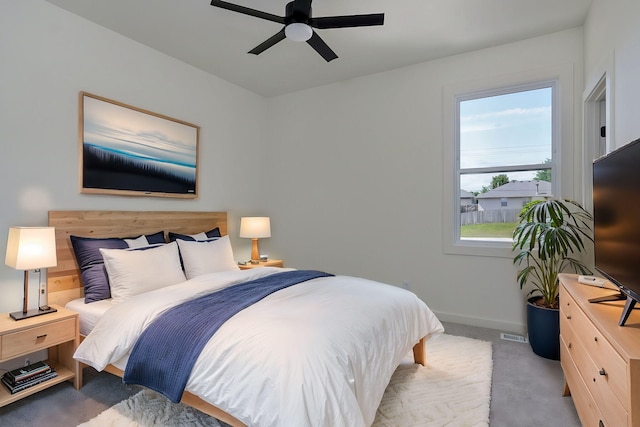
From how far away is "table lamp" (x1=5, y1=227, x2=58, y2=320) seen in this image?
2127 millimetres

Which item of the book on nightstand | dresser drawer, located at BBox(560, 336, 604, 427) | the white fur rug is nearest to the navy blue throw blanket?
the white fur rug

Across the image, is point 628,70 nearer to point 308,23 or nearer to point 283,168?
point 308,23

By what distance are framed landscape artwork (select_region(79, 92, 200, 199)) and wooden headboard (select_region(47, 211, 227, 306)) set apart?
0.71 ft

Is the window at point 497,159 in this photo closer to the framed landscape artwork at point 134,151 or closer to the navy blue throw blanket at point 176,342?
the navy blue throw blanket at point 176,342

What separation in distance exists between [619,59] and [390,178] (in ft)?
7.23

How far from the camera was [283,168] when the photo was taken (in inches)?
187

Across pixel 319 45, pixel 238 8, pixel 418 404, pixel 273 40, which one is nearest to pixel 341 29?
pixel 319 45

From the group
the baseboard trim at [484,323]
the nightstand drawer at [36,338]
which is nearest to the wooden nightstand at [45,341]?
the nightstand drawer at [36,338]

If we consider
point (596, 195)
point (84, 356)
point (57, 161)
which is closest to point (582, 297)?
point (596, 195)

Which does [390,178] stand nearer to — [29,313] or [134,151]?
[134,151]

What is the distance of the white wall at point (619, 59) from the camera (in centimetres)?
183

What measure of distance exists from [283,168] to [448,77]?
238cm

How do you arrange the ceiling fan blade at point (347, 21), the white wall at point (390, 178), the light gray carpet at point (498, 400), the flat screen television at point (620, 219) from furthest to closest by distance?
the white wall at point (390, 178), the ceiling fan blade at point (347, 21), the light gray carpet at point (498, 400), the flat screen television at point (620, 219)

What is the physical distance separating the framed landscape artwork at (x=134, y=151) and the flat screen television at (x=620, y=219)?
3547mm
